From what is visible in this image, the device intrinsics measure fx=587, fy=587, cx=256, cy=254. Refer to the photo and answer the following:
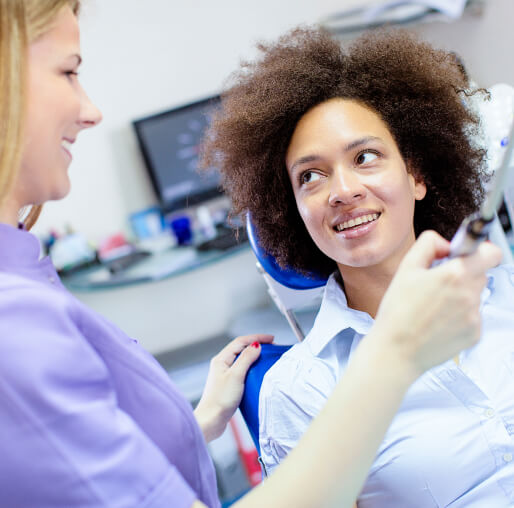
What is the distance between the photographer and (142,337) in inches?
131

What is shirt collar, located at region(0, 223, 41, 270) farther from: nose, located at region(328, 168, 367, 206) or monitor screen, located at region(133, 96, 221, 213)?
monitor screen, located at region(133, 96, 221, 213)

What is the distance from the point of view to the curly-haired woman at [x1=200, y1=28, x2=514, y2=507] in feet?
3.27

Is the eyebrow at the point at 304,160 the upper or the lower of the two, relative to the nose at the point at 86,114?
lower

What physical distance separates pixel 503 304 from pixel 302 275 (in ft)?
1.46

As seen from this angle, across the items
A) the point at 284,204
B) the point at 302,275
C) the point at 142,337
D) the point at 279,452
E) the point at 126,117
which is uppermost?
the point at 126,117

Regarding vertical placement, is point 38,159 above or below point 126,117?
below

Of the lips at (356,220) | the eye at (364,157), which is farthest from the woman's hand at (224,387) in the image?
the eye at (364,157)

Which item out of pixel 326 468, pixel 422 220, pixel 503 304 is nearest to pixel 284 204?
pixel 422 220

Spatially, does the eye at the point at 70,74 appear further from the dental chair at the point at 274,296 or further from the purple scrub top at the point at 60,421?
the dental chair at the point at 274,296

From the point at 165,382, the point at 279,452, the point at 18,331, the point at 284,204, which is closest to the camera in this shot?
the point at 18,331

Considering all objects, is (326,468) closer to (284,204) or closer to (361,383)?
(361,383)

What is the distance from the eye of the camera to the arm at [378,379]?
0.58m

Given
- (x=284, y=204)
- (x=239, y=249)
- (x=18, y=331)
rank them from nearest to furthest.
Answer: (x=18, y=331), (x=284, y=204), (x=239, y=249)

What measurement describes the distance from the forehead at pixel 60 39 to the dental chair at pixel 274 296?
2.40 feet
